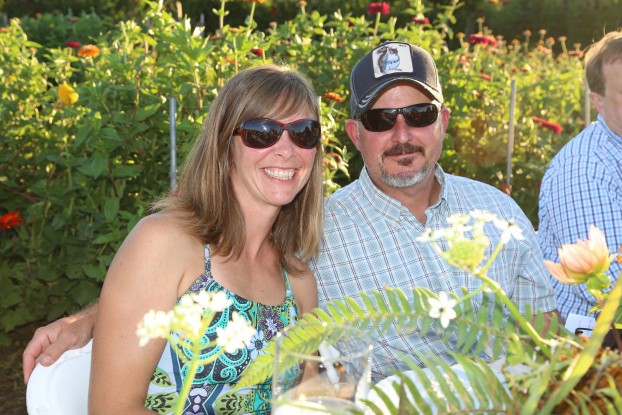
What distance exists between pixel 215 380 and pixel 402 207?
36.1 inches

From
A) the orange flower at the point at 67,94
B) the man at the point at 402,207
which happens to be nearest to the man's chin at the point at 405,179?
the man at the point at 402,207

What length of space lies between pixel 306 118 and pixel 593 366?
1.29m

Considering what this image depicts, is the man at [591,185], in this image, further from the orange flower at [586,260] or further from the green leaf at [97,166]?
the green leaf at [97,166]

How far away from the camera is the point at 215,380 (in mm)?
1974

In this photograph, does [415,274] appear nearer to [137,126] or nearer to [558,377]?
[558,377]

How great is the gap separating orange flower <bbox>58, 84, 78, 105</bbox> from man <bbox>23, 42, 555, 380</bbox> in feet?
5.43

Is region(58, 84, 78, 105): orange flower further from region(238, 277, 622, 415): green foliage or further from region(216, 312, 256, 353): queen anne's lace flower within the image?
region(216, 312, 256, 353): queen anne's lace flower

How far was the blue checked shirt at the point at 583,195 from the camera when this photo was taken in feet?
9.21

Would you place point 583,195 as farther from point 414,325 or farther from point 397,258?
point 414,325

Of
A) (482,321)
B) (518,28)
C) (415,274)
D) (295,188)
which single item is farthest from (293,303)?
(518,28)

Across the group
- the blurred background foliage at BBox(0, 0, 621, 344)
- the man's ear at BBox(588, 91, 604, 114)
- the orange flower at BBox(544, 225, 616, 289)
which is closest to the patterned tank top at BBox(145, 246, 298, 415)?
the orange flower at BBox(544, 225, 616, 289)

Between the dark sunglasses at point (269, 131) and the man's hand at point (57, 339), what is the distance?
598mm

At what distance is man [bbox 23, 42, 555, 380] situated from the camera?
250 cm

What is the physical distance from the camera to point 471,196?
2.76 m
